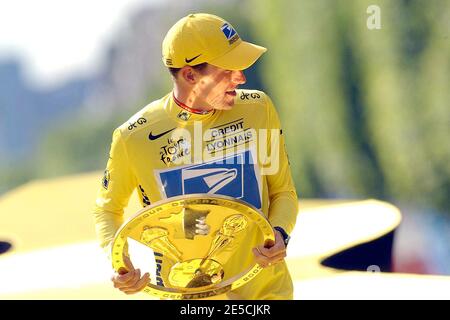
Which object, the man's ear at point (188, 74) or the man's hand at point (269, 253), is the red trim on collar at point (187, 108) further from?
the man's hand at point (269, 253)

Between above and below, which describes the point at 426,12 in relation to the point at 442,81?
above

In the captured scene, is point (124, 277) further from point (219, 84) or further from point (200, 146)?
point (219, 84)

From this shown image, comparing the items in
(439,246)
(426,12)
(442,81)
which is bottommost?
(439,246)

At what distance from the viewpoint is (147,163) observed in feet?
12.1

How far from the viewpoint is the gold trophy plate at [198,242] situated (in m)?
3.36

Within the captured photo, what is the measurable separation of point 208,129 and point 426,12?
539 centimetres

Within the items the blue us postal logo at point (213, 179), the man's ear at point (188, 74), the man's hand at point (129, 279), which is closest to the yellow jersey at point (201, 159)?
the blue us postal logo at point (213, 179)

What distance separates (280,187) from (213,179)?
0.87 feet

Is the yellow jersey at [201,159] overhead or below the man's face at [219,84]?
below

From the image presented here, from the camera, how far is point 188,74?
3.61 meters

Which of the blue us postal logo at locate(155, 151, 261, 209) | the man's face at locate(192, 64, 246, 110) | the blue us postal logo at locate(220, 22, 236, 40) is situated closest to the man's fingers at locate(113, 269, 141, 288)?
the blue us postal logo at locate(155, 151, 261, 209)

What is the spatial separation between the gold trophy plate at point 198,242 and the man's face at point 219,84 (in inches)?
16.7
